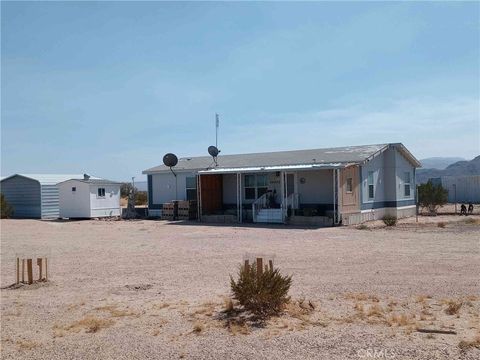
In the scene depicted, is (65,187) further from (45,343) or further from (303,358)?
(303,358)

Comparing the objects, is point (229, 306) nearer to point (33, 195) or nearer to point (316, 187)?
point (316, 187)

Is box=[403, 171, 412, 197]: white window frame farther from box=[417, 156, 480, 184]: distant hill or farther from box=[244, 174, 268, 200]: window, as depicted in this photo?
box=[417, 156, 480, 184]: distant hill

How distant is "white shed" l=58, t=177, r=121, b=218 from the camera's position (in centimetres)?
3391

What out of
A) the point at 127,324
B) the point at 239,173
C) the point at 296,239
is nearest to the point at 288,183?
the point at 239,173

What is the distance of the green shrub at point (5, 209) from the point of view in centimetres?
3584

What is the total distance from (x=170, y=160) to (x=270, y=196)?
275 inches

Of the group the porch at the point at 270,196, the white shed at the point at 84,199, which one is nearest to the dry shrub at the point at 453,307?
the porch at the point at 270,196

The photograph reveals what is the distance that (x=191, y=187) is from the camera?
103ft

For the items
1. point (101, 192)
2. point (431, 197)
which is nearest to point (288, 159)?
point (431, 197)

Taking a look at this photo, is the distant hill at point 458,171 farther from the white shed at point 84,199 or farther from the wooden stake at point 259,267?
the wooden stake at point 259,267

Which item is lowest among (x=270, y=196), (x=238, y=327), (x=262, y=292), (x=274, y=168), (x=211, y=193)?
(x=238, y=327)

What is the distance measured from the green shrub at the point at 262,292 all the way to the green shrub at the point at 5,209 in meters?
31.9

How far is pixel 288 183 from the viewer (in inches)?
1067

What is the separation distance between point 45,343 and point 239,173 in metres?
20.7
